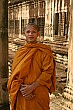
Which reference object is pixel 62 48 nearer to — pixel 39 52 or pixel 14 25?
pixel 39 52

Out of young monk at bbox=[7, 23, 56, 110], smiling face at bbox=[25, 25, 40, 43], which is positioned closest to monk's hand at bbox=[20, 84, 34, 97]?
young monk at bbox=[7, 23, 56, 110]

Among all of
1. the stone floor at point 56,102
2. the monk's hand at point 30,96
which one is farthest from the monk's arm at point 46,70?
the stone floor at point 56,102

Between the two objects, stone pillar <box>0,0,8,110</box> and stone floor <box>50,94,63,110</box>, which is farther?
stone floor <box>50,94,63,110</box>

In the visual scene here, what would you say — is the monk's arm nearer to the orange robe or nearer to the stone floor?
the orange robe

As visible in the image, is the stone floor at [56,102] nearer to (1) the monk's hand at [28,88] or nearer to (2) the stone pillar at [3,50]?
(2) the stone pillar at [3,50]

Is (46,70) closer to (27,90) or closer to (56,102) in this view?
(27,90)

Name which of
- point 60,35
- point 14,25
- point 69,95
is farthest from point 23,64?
point 14,25

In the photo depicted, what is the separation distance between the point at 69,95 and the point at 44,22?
8073mm

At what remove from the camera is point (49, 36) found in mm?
12164

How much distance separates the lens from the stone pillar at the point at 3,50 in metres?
4.01

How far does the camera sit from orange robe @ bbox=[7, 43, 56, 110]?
9.88 feet

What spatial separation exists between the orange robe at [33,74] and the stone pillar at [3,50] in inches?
38.7

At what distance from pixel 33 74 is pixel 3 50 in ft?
3.78

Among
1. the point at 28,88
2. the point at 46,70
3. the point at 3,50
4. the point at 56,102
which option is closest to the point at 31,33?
the point at 46,70
